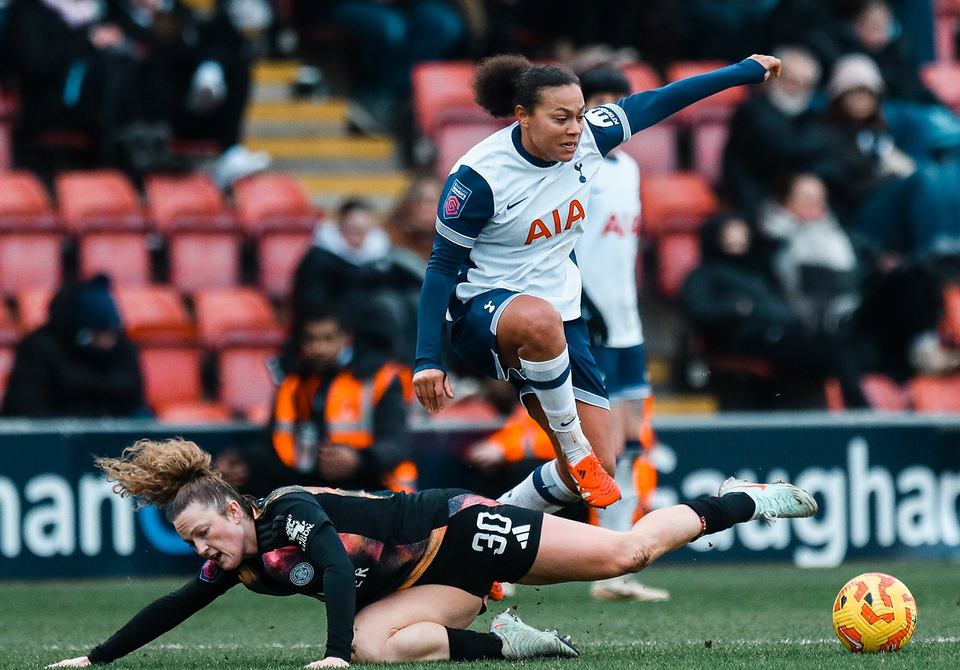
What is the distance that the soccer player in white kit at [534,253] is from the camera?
17.3 feet

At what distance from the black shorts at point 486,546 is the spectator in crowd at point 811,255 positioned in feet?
18.3

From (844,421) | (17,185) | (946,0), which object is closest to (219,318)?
(17,185)

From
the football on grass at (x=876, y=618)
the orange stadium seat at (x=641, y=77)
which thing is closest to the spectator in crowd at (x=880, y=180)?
the orange stadium seat at (x=641, y=77)

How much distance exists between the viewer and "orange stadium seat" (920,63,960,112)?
1286 centimetres

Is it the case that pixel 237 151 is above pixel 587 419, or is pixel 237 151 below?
above

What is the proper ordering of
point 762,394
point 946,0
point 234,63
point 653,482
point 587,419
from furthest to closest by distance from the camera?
point 946,0
point 234,63
point 762,394
point 653,482
point 587,419

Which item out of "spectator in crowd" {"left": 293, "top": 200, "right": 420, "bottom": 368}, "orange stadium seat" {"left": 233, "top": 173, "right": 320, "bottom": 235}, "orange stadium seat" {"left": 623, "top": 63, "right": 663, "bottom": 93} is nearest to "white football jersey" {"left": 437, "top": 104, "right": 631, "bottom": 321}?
"spectator in crowd" {"left": 293, "top": 200, "right": 420, "bottom": 368}

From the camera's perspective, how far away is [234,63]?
36.0ft

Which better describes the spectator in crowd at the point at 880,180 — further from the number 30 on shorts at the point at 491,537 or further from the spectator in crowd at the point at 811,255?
the number 30 on shorts at the point at 491,537

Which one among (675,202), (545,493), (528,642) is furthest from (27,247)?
(528,642)

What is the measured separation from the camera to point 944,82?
13.1m

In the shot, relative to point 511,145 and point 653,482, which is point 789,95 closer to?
point 653,482

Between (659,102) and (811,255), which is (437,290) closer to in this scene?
(659,102)

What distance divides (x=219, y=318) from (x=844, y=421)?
13.0ft
